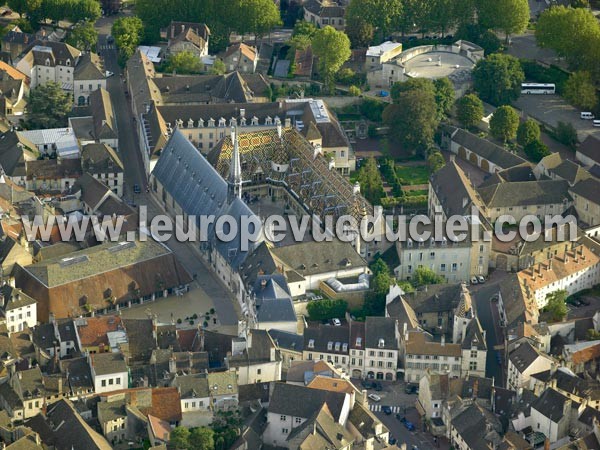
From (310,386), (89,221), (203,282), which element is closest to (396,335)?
(310,386)

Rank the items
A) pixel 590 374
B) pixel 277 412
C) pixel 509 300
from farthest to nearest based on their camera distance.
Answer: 1. pixel 509 300
2. pixel 590 374
3. pixel 277 412

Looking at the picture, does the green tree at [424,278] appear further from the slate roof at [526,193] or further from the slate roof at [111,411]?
the slate roof at [111,411]

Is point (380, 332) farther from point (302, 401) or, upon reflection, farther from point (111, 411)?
point (111, 411)

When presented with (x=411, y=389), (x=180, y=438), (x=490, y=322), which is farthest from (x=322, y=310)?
(x=180, y=438)

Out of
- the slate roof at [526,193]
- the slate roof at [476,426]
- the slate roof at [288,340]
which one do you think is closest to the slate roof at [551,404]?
the slate roof at [476,426]

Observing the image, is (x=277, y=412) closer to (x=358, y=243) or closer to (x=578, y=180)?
(x=358, y=243)
